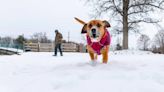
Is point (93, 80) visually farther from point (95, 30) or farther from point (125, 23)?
point (125, 23)

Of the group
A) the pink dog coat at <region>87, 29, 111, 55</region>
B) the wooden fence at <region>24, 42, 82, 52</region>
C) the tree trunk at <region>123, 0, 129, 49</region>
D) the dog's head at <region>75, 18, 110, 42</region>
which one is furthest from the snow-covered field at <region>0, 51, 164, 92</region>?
the wooden fence at <region>24, 42, 82, 52</region>

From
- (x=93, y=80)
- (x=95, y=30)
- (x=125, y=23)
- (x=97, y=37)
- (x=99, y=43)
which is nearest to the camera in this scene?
(x=93, y=80)

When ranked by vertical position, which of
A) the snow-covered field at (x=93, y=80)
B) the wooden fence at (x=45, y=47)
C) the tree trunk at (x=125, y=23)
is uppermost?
the tree trunk at (x=125, y=23)

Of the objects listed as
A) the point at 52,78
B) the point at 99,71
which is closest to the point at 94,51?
the point at 99,71

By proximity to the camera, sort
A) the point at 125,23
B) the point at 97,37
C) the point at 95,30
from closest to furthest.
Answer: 1. the point at 95,30
2. the point at 97,37
3. the point at 125,23

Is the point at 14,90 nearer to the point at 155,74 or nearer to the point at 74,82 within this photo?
the point at 74,82

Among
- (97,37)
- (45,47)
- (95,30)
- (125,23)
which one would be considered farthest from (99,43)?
(45,47)

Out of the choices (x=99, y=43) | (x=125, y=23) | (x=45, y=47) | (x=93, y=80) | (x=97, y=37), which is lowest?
(x=93, y=80)

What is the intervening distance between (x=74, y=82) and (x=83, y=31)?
320cm

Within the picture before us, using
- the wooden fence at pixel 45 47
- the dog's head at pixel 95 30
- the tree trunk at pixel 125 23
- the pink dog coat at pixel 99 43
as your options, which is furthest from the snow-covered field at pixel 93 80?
the wooden fence at pixel 45 47

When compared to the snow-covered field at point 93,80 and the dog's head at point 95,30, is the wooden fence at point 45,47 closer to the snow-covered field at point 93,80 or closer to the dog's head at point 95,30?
the dog's head at point 95,30

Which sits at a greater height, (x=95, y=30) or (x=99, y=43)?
(x=95, y=30)

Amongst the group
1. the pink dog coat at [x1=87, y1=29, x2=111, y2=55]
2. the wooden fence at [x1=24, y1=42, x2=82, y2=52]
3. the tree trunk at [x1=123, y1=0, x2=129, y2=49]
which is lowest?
the pink dog coat at [x1=87, y1=29, x2=111, y2=55]

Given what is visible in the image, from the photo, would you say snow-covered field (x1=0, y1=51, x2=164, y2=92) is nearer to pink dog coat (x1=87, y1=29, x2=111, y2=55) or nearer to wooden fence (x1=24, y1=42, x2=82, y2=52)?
pink dog coat (x1=87, y1=29, x2=111, y2=55)
